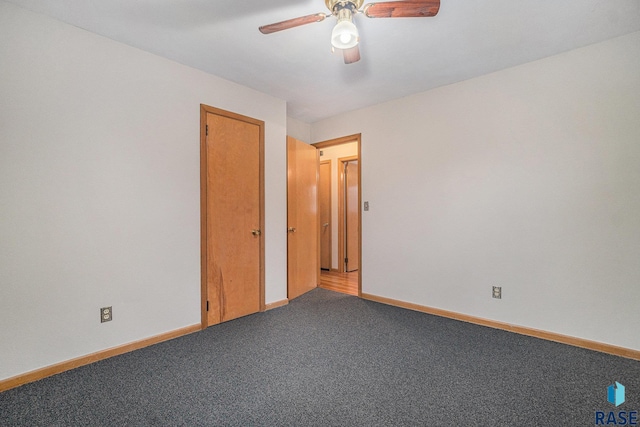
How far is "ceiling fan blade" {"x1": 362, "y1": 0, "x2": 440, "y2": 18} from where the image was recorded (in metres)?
1.56

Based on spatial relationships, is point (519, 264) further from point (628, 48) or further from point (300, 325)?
point (300, 325)

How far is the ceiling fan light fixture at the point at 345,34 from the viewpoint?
1631 mm

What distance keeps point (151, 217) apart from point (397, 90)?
2891 millimetres

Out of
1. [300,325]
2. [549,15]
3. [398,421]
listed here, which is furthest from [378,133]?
[398,421]

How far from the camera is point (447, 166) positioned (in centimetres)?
321

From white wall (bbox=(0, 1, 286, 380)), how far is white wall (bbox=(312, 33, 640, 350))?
7.63 feet

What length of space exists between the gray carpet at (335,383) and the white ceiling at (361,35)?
2517mm

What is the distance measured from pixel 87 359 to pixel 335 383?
1882 millimetres

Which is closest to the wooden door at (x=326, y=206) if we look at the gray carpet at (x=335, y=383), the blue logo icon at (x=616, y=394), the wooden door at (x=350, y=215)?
the wooden door at (x=350, y=215)

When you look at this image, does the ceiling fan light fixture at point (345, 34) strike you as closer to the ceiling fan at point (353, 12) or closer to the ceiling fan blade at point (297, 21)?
the ceiling fan at point (353, 12)

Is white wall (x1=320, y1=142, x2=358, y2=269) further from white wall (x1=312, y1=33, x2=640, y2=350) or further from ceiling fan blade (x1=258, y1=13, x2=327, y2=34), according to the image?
ceiling fan blade (x1=258, y1=13, x2=327, y2=34)

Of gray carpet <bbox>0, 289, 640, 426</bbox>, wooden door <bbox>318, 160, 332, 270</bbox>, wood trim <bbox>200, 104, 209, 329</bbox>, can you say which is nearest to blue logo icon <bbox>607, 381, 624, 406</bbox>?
gray carpet <bbox>0, 289, 640, 426</bbox>

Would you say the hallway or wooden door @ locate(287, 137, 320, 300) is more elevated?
wooden door @ locate(287, 137, 320, 300)

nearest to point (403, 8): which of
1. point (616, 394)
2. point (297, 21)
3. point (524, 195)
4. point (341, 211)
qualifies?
point (297, 21)
